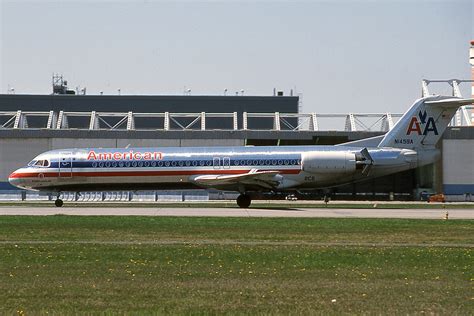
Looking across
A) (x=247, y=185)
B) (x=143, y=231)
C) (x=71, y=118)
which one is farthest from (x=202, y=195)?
(x=71, y=118)

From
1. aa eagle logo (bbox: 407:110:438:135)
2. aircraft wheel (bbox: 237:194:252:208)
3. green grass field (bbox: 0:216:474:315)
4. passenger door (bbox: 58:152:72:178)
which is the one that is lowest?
aircraft wheel (bbox: 237:194:252:208)

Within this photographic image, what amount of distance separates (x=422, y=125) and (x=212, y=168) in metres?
13.7

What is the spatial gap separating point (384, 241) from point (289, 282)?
9821 mm

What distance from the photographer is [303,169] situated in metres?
49.1

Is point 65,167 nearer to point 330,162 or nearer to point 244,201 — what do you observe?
point 244,201

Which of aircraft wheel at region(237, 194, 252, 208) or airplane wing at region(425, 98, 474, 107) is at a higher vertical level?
airplane wing at region(425, 98, 474, 107)

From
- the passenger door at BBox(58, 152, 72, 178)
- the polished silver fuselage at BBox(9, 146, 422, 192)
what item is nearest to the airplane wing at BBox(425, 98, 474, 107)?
Answer: the polished silver fuselage at BBox(9, 146, 422, 192)

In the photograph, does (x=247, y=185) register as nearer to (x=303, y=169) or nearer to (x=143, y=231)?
(x=303, y=169)

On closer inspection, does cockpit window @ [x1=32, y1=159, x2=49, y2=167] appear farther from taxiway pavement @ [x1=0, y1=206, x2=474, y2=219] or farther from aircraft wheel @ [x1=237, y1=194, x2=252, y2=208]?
aircraft wheel @ [x1=237, y1=194, x2=252, y2=208]

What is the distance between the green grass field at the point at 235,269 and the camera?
13.0 metres

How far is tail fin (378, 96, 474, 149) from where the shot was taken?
50.4 metres

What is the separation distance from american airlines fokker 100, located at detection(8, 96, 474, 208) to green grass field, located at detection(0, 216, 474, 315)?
63.6 ft

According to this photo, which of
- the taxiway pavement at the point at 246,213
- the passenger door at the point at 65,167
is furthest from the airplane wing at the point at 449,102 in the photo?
the passenger door at the point at 65,167

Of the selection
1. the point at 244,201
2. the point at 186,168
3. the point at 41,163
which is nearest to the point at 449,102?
the point at 244,201
